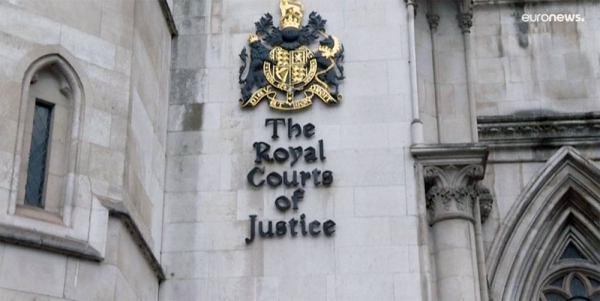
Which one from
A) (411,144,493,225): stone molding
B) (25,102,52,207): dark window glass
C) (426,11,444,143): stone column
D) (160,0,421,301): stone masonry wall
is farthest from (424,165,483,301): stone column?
(25,102,52,207): dark window glass

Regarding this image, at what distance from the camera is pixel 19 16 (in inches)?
521

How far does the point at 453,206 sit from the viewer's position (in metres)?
15.3

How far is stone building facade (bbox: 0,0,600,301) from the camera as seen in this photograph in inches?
514

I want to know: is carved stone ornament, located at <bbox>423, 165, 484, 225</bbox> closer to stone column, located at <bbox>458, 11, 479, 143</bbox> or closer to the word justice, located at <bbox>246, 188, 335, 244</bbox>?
stone column, located at <bbox>458, 11, 479, 143</bbox>

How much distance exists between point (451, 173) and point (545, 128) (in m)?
3.50

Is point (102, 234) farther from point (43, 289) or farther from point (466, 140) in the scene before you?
point (466, 140)

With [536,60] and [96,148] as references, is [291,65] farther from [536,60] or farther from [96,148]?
[536,60]

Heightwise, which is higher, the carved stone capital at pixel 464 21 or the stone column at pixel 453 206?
the carved stone capital at pixel 464 21

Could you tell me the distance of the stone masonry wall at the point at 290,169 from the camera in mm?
15102

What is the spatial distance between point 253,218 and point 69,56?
3.79 m

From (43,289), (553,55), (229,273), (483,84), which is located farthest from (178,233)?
(553,55)

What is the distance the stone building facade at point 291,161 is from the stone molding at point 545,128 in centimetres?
3

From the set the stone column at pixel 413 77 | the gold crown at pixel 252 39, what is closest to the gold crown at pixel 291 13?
the gold crown at pixel 252 39

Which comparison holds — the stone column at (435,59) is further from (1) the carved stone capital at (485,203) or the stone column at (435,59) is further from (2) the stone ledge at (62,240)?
(2) the stone ledge at (62,240)
